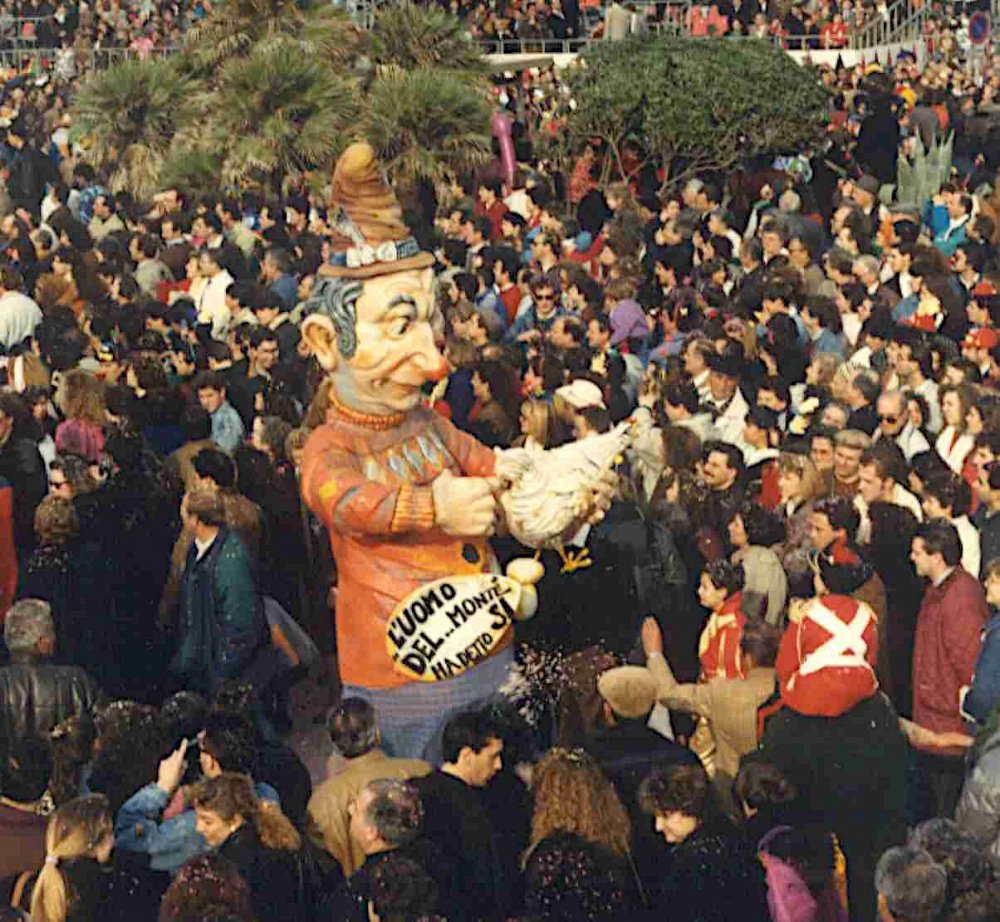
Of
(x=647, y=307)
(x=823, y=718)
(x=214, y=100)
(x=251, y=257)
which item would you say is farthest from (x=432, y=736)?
(x=214, y=100)

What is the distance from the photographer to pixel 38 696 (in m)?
6.55

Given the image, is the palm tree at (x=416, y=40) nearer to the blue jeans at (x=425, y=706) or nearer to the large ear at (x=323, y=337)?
the large ear at (x=323, y=337)

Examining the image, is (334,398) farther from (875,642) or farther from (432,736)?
(875,642)

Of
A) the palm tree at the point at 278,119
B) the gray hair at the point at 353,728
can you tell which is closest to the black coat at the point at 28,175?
the palm tree at the point at 278,119

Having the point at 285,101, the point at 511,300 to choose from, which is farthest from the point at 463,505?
the point at 285,101

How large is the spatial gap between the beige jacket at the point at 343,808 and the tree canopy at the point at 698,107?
13.5m

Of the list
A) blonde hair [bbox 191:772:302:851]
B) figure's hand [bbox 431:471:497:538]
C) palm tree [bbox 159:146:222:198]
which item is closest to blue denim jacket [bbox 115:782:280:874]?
blonde hair [bbox 191:772:302:851]

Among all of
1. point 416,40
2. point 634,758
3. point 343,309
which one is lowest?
point 416,40

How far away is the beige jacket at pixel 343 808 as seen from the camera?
5.84 m

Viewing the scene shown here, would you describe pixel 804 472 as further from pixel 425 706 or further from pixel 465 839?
pixel 465 839

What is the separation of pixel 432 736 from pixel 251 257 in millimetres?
8047

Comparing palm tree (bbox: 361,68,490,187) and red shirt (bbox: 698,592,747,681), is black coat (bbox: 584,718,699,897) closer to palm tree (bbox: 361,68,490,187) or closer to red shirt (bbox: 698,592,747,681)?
red shirt (bbox: 698,592,747,681)

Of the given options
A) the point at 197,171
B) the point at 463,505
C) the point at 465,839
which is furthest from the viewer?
the point at 197,171

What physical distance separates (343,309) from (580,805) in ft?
6.42
